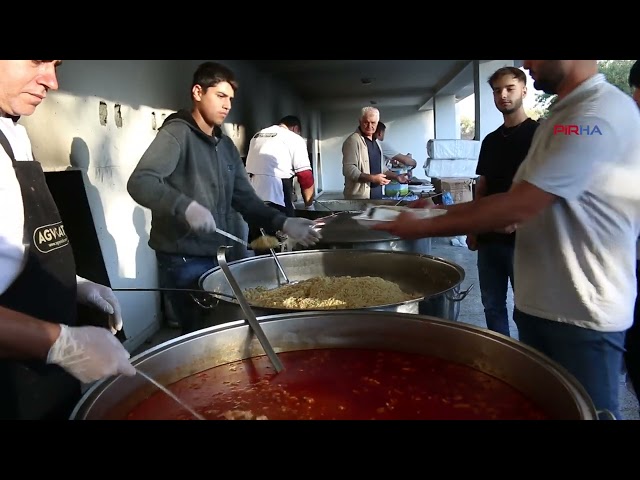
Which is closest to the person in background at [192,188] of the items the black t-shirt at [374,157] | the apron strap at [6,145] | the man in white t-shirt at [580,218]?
the apron strap at [6,145]

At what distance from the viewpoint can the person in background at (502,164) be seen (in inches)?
106

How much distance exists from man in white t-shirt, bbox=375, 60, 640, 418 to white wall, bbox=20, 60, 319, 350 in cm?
199

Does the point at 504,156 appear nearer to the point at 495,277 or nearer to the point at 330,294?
the point at 495,277

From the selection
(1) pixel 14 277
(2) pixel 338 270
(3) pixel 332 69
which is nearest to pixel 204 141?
(2) pixel 338 270

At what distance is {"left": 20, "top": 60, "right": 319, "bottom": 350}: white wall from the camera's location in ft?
8.25

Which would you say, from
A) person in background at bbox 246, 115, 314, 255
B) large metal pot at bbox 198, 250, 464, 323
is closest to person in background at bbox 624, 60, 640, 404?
large metal pot at bbox 198, 250, 464, 323

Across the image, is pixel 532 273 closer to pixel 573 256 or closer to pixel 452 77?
pixel 573 256

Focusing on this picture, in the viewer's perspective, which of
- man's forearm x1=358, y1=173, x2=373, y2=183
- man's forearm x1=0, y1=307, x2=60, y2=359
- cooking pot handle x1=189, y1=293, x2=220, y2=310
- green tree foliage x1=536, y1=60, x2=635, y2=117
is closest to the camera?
man's forearm x1=0, y1=307, x2=60, y2=359

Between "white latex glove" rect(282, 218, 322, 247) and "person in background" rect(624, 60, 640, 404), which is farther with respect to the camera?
"white latex glove" rect(282, 218, 322, 247)

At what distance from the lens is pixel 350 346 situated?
59.3 inches

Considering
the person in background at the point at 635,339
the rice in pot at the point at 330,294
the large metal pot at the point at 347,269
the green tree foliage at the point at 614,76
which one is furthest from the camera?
the large metal pot at the point at 347,269

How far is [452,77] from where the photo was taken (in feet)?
33.7

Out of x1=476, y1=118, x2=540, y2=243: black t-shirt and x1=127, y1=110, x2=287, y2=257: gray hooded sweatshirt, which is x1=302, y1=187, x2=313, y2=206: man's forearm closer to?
x1=476, y1=118, x2=540, y2=243: black t-shirt

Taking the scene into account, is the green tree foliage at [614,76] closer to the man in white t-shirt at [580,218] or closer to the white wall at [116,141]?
the man in white t-shirt at [580,218]
